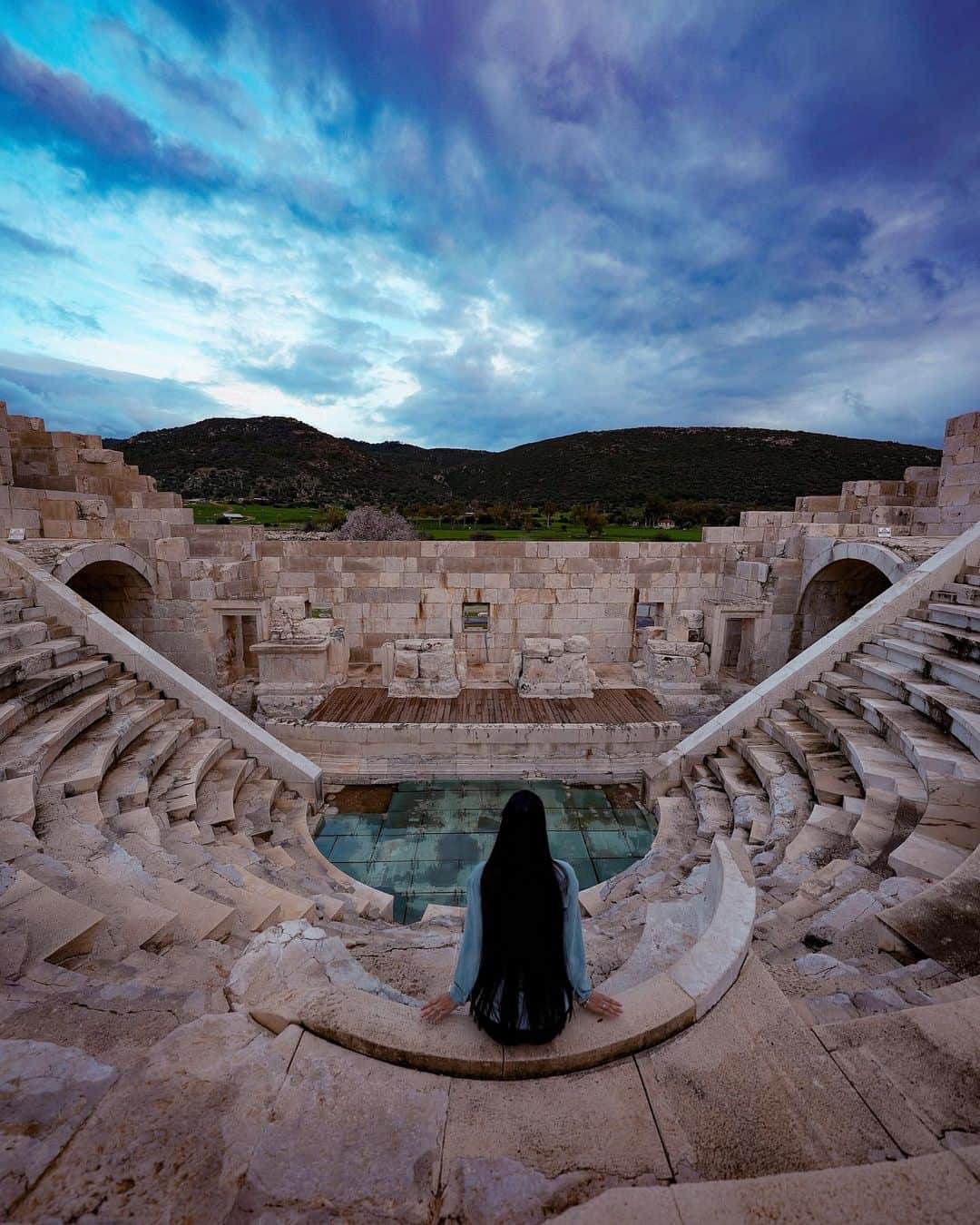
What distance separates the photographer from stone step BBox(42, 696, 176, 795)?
446 cm

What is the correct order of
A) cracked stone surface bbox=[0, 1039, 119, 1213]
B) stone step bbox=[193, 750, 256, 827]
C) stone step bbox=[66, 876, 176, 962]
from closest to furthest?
cracked stone surface bbox=[0, 1039, 119, 1213] < stone step bbox=[66, 876, 176, 962] < stone step bbox=[193, 750, 256, 827]

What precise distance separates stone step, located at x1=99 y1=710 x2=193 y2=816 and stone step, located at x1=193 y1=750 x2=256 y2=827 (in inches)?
18.6

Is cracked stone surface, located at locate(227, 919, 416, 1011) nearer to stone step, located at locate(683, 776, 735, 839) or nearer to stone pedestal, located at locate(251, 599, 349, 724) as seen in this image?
stone step, located at locate(683, 776, 735, 839)

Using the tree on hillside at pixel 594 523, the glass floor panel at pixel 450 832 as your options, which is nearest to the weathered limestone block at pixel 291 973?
the glass floor panel at pixel 450 832

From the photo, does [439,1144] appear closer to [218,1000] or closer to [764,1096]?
[764,1096]

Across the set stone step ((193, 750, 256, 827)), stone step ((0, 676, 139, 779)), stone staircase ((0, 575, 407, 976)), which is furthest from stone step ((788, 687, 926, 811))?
stone step ((0, 676, 139, 779))

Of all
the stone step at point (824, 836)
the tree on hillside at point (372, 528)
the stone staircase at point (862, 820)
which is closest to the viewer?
the stone staircase at point (862, 820)

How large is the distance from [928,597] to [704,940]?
6647 millimetres

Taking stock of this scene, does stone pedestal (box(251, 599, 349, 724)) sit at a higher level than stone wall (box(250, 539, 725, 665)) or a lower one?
lower

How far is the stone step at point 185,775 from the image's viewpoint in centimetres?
500

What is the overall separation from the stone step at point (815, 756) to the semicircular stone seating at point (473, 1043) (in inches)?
15.1

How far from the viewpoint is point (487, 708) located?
8.09m

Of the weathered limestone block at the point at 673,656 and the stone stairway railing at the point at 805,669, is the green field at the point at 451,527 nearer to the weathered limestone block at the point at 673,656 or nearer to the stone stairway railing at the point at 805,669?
the weathered limestone block at the point at 673,656

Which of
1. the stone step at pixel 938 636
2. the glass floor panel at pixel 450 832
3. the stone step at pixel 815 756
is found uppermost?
the stone step at pixel 938 636
